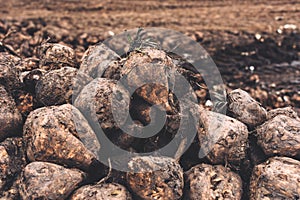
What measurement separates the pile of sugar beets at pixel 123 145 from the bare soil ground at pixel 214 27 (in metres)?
2.94

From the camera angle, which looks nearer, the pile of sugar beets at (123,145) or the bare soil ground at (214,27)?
the pile of sugar beets at (123,145)

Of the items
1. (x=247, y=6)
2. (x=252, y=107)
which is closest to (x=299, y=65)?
(x=247, y=6)

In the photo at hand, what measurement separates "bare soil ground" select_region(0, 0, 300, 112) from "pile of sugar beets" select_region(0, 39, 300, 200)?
2.94 m

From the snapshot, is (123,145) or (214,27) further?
(214,27)

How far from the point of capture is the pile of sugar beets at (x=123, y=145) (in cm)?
266

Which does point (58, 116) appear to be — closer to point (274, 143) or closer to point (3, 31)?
point (274, 143)

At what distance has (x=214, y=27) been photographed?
7.76 m

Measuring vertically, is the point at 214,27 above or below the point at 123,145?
above

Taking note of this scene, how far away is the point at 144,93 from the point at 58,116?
72 centimetres

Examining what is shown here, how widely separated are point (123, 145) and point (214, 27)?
556 cm

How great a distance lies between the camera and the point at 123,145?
9.35ft

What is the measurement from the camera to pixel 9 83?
3176 mm

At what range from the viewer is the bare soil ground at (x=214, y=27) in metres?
6.52

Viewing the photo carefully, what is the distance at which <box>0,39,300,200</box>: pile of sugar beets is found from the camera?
266 cm
